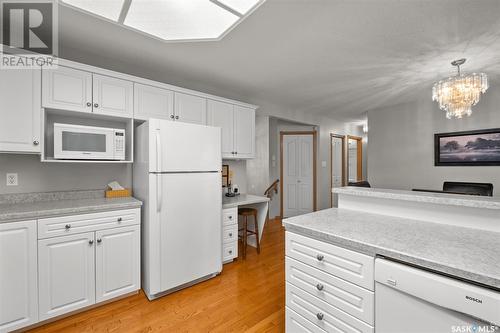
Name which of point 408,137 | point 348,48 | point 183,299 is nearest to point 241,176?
point 183,299

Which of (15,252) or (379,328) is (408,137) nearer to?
(379,328)

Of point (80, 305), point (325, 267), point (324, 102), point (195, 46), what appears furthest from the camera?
point (324, 102)

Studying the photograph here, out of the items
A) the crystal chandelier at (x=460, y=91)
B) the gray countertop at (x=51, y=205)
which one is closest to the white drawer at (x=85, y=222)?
the gray countertop at (x=51, y=205)

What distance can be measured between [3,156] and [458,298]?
3266mm

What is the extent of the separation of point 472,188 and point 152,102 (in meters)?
4.38

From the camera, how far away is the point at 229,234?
9.19ft

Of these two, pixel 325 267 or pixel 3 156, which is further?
pixel 3 156

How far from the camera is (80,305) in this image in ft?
6.07

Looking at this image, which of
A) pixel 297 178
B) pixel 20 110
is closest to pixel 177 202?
pixel 20 110

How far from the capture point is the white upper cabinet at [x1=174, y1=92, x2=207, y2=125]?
8.63 feet

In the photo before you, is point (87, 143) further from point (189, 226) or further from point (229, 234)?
point (229, 234)

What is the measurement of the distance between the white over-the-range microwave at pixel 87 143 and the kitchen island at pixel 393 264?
1.88 m

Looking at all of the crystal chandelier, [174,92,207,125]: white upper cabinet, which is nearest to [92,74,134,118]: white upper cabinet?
[174,92,207,125]: white upper cabinet

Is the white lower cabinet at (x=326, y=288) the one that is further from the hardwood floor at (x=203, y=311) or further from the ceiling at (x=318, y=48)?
the ceiling at (x=318, y=48)
